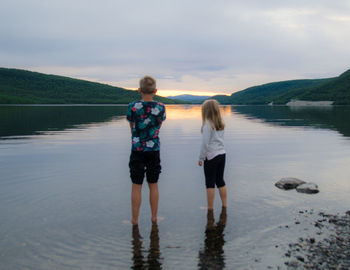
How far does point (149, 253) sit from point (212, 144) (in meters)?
Result: 3.06

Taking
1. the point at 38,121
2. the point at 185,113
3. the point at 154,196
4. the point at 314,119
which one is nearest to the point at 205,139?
the point at 154,196

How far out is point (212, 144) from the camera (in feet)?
27.1

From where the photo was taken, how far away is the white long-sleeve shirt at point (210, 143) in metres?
8.12

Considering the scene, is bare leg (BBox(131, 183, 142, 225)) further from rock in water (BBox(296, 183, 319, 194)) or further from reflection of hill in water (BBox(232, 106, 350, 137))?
reflection of hill in water (BBox(232, 106, 350, 137))

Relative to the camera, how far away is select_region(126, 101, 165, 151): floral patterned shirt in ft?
23.4

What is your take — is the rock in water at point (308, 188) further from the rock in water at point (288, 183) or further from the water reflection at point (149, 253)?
the water reflection at point (149, 253)

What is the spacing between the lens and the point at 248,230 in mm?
7371

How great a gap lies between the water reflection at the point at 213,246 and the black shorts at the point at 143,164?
5.43ft

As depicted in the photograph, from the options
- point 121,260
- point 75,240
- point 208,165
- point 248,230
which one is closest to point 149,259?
point 121,260

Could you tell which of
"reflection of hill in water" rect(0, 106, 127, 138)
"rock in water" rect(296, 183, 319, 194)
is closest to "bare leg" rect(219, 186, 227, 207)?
"rock in water" rect(296, 183, 319, 194)

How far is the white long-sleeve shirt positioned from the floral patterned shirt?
1.36m

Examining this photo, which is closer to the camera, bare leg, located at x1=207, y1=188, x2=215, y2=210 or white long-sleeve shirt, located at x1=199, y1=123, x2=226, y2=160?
white long-sleeve shirt, located at x1=199, y1=123, x2=226, y2=160

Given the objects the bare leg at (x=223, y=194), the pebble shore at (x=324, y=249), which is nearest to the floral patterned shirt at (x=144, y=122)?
the bare leg at (x=223, y=194)

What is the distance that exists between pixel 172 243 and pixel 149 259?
2.49ft
